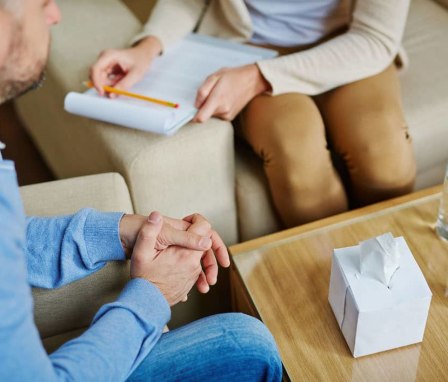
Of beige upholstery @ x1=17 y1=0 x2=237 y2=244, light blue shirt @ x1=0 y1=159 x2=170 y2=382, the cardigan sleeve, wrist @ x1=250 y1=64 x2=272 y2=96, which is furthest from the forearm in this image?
the cardigan sleeve

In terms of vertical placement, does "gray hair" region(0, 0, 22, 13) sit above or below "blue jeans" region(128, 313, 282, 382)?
above

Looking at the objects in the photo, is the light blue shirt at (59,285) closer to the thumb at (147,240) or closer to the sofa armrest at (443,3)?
the thumb at (147,240)

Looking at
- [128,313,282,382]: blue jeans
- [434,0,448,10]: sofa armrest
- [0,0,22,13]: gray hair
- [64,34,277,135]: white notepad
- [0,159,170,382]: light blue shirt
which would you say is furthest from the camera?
[434,0,448,10]: sofa armrest

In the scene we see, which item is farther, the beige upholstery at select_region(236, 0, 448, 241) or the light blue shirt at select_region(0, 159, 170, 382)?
the beige upholstery at select_region(236, 0, 448, 241)

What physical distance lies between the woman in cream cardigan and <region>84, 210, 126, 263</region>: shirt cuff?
356 millimetres

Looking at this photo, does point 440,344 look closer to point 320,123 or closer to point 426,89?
point 320,123

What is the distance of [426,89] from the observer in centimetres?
145

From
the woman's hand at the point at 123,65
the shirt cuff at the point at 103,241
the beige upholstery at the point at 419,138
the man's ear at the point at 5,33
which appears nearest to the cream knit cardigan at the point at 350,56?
the beige upholstery at the point at 419,138

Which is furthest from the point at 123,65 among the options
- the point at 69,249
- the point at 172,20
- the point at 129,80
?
the point at 69,249

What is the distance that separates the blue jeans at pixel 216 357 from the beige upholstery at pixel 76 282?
0.56 feet

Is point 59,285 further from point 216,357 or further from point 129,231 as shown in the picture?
point 216,357

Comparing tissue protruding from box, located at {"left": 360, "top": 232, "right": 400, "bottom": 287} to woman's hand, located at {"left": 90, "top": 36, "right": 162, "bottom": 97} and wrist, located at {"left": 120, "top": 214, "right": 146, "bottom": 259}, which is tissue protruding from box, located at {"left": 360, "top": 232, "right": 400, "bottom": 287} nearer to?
wrist, located at {"left": 120, "top": 214, "right": 146, "bottom": 259}

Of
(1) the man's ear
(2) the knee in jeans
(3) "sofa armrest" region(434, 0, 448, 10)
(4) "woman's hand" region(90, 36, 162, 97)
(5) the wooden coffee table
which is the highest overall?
(1) the man's ear

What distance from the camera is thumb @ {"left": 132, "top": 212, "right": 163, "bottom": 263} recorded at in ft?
3.16
